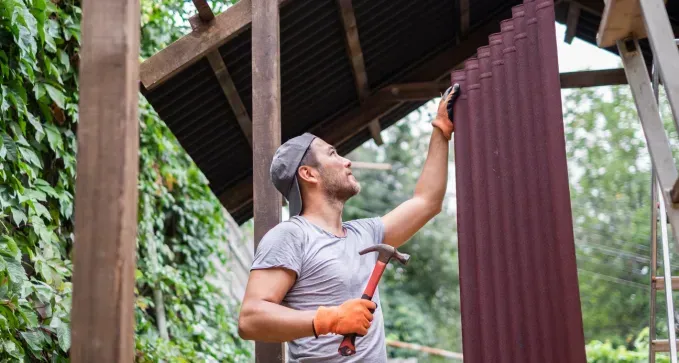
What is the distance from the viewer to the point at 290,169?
12.1ft

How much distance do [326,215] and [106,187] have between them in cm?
130

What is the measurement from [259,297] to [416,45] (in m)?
3.55

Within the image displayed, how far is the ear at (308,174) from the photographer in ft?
12.0

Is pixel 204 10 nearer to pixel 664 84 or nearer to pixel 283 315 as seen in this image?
pixel 283 315

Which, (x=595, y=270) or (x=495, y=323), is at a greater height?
(x=595, y=270)

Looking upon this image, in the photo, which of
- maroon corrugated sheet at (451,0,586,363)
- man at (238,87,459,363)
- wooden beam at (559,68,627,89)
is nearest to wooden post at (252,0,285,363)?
man at (238,87,459,363)

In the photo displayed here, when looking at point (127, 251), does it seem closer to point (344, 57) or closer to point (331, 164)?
point (331, 164)

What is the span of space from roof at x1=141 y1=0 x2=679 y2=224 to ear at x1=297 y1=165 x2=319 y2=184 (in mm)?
1124

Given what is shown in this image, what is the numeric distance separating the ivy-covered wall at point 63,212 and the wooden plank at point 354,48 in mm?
1808

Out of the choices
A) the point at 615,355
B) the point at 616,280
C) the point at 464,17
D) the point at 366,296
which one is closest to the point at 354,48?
the point at 464,17

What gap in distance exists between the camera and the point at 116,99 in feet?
8.14

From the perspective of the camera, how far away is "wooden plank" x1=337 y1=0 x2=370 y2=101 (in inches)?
204

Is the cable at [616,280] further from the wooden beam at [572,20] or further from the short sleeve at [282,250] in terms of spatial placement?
the short sleeve at [282,250]

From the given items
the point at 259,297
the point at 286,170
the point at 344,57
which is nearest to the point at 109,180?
the point at 259,297
